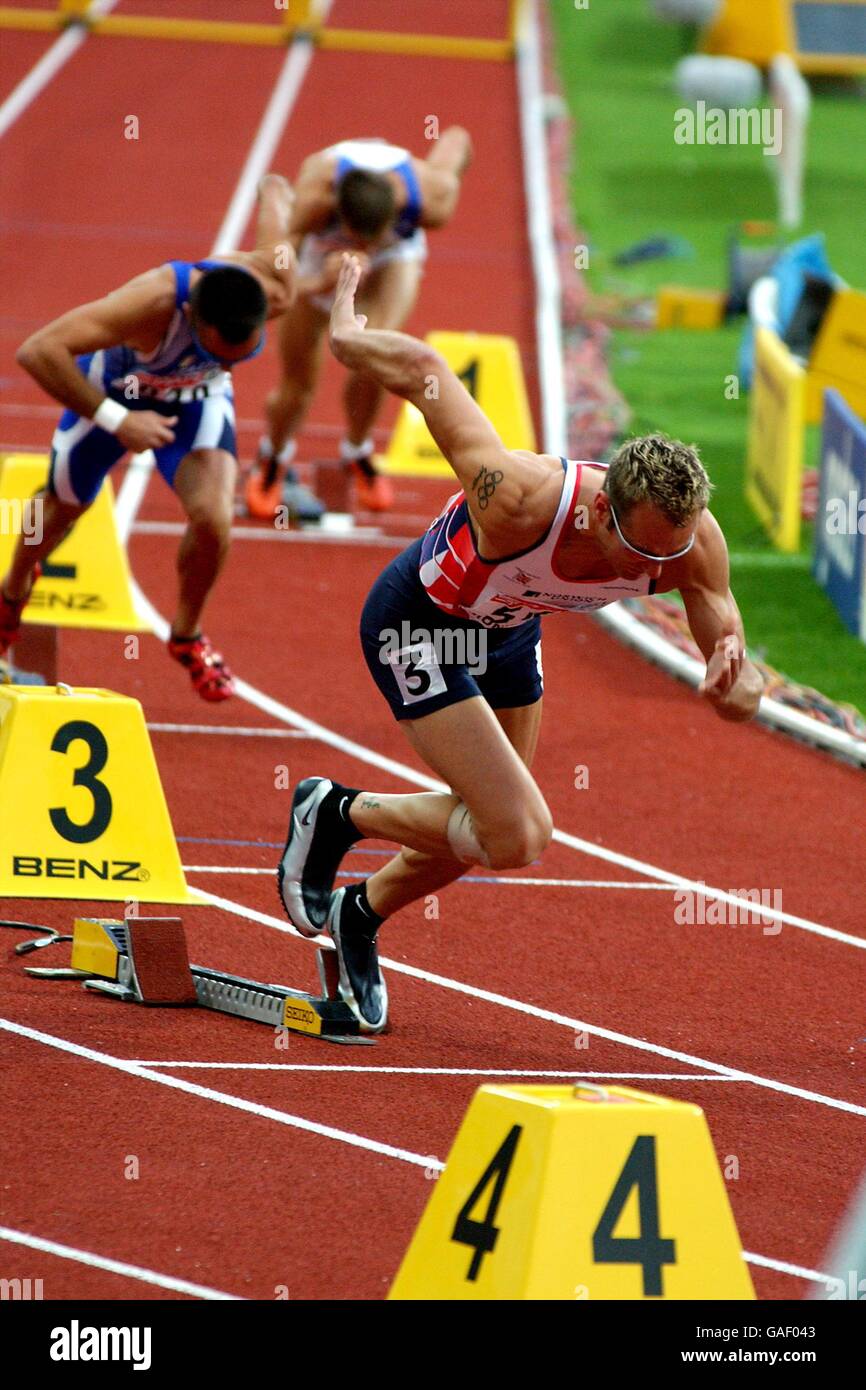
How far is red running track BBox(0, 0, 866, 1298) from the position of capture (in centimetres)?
486

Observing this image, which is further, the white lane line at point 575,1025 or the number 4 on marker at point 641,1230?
the white lane line at point 575,1025

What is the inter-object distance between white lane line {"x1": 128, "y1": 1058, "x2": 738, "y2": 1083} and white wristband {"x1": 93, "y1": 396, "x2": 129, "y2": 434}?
3101 millimetres

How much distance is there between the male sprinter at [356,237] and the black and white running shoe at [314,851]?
5394 millimetres

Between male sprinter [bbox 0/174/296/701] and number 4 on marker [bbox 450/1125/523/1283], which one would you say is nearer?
number 4 on marker [bbox 450/1125/523/1283]

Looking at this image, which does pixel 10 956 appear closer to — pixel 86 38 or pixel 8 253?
pixel 8 253

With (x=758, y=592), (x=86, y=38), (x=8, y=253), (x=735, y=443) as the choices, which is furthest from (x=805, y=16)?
(x=758, y=592)

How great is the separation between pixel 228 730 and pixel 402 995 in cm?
285

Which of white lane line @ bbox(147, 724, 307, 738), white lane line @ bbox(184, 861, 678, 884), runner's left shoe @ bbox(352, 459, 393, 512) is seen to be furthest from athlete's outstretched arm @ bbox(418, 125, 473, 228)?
white lane line @ bbox(184, 861, 678, 884)

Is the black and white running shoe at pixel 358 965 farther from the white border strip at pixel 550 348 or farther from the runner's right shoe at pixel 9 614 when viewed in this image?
the white border strip at pixel 550 348

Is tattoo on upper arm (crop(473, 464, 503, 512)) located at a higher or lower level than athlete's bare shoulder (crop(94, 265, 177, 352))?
lower

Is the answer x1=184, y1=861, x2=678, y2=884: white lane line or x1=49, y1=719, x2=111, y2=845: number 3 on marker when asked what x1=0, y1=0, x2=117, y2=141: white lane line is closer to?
x1=184, y1=861, x2=678, y2=884: white lane line

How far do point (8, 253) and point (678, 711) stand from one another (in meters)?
10.4

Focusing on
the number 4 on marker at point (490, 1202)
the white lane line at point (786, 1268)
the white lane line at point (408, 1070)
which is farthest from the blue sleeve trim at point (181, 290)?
the number 4 on marker at point (490, 1202)

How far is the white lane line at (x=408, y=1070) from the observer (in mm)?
5652
